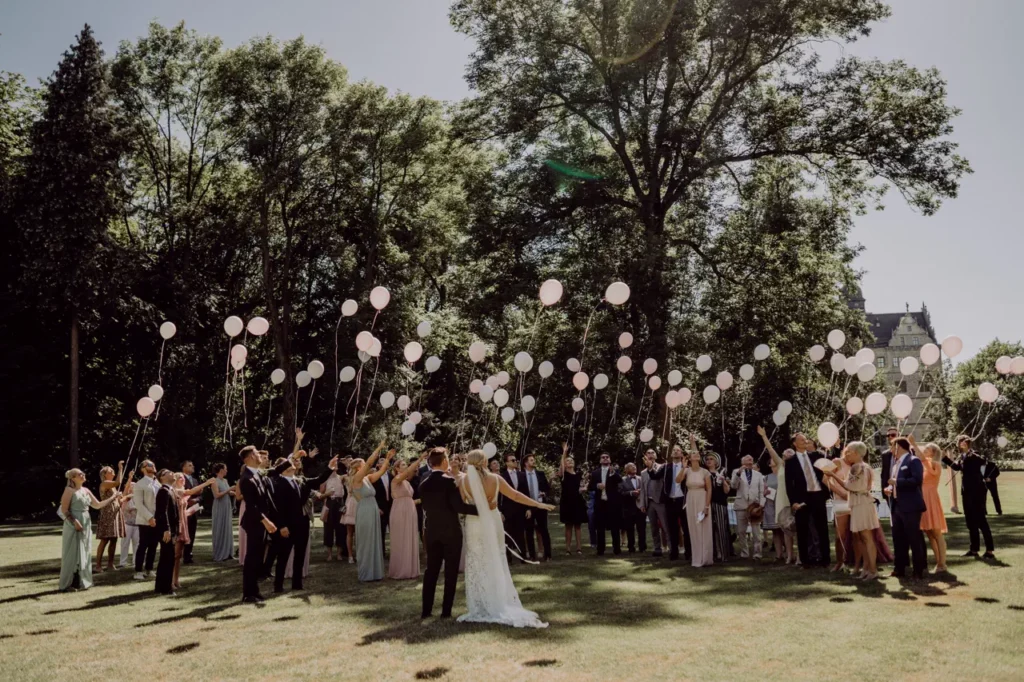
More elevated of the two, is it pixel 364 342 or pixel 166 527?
pixel 364 342

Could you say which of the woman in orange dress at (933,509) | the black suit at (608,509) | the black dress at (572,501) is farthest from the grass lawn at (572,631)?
the black dress at (572,501)

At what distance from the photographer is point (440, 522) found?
29.3 feet

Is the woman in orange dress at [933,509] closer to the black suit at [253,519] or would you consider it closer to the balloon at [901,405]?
the balloon at [901,405]

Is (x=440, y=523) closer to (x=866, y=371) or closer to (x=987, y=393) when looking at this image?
(x=866, y=371)

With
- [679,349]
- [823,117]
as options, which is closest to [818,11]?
[823,117]

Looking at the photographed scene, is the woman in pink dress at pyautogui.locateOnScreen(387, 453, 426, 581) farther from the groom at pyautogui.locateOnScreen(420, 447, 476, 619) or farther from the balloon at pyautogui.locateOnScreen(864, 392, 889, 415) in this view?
the balloon at pyautogui.locateOnScreen(864, 392, 889, 415)

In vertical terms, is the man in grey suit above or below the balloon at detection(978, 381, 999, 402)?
below

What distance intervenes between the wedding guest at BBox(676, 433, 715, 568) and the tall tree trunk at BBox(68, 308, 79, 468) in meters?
23.6

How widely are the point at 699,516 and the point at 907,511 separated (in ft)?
11.2

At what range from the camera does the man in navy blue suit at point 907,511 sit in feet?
33.8

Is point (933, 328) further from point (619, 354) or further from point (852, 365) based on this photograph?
point (852, 365)

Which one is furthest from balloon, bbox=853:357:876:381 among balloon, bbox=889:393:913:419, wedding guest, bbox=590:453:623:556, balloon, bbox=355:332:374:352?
balloon, bbox=355:332:374:352

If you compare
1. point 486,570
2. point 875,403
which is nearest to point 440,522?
point 486,570

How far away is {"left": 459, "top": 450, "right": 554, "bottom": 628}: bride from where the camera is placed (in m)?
8.76
